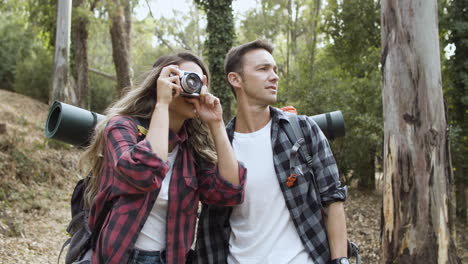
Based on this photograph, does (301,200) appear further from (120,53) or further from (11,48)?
(11,48)

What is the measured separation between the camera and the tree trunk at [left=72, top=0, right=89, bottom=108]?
13.9m

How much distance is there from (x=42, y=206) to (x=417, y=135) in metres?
6.47

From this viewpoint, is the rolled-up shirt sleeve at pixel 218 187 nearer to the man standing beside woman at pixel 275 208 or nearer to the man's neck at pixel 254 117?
the man standing beside woman at pixel 275 208

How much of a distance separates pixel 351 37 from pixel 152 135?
1185 cm

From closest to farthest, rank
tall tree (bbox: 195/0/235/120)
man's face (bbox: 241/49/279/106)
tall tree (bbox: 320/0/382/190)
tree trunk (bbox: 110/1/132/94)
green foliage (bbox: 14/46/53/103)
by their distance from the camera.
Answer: man's face (bbox: 241/49/279/106) → tall tree (bbox: 195/0/235/120) → tall tree (bbox: 320/0/382/190) → tree trunk (bbox: 110/1/132/94) → green foliage (bbox: 14/46/53/103)

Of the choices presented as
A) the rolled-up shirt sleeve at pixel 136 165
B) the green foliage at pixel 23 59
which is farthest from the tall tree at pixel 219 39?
the green foliage at pixel 23 59

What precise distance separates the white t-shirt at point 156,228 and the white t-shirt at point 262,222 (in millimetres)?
433

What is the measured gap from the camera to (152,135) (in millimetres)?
1907

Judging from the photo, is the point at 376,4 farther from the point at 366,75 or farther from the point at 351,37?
the point at 366,75

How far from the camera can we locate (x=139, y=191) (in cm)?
182

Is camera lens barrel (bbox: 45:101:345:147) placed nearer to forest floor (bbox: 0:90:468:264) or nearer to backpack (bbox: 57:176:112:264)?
backpack (bbox: 57:176:112:264)

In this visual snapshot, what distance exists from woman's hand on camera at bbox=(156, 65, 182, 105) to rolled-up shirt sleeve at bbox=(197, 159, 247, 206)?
0.41 m

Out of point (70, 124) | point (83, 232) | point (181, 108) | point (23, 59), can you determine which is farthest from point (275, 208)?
point (23, 59)

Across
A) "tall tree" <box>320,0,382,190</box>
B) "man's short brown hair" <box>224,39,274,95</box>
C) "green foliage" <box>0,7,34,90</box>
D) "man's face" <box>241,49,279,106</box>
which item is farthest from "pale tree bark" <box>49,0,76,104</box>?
"green foliage" <box>0,7,34,90</box>
